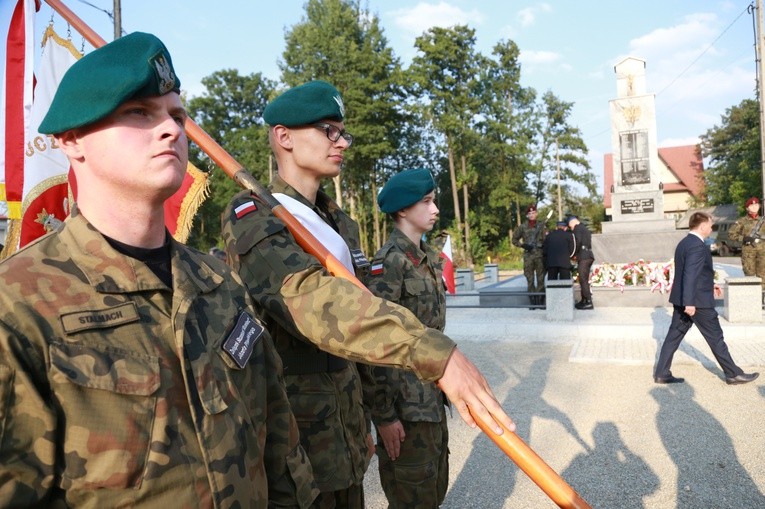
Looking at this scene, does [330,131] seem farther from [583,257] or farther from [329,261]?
[583,257]

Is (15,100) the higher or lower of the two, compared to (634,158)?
lower

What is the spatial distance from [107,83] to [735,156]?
172 ft

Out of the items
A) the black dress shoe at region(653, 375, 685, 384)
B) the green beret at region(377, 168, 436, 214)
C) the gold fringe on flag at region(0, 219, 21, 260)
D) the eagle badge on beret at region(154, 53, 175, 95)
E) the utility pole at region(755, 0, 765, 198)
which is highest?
the utility pole at region(755, 0, 765, 198)

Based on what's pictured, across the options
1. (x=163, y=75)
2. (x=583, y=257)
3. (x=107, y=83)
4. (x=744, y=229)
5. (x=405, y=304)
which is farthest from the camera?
(x=744, y=229)

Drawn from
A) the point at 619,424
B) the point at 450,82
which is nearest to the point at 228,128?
the point at 450,82

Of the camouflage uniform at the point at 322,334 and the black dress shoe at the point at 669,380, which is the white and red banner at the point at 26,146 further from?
the black dress shoe at the point at 669,380

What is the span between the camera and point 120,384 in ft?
3.54

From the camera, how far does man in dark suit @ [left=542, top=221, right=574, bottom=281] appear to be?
11.6 metres

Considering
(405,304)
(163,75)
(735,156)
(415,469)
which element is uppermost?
(735,156)

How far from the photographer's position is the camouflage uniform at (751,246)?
37.9ft

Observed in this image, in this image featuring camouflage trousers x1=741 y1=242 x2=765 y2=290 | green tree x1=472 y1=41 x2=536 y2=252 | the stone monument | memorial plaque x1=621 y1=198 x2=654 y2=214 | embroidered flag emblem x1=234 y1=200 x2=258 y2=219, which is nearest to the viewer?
embroidered flag emblem x1=234 y1=200 x2=258 y2=219

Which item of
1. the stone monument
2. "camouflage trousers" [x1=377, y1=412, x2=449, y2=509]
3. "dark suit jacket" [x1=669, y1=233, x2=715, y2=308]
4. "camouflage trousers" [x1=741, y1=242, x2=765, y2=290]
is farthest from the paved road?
the stone monument

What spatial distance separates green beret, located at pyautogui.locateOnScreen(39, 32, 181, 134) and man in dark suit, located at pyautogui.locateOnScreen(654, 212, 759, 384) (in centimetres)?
637

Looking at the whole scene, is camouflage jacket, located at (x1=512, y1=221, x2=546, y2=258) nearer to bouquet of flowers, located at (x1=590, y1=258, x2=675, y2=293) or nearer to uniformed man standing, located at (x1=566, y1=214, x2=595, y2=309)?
uniformed man standing, located at (x1=566, y1=214, x2=595, y2=309)
